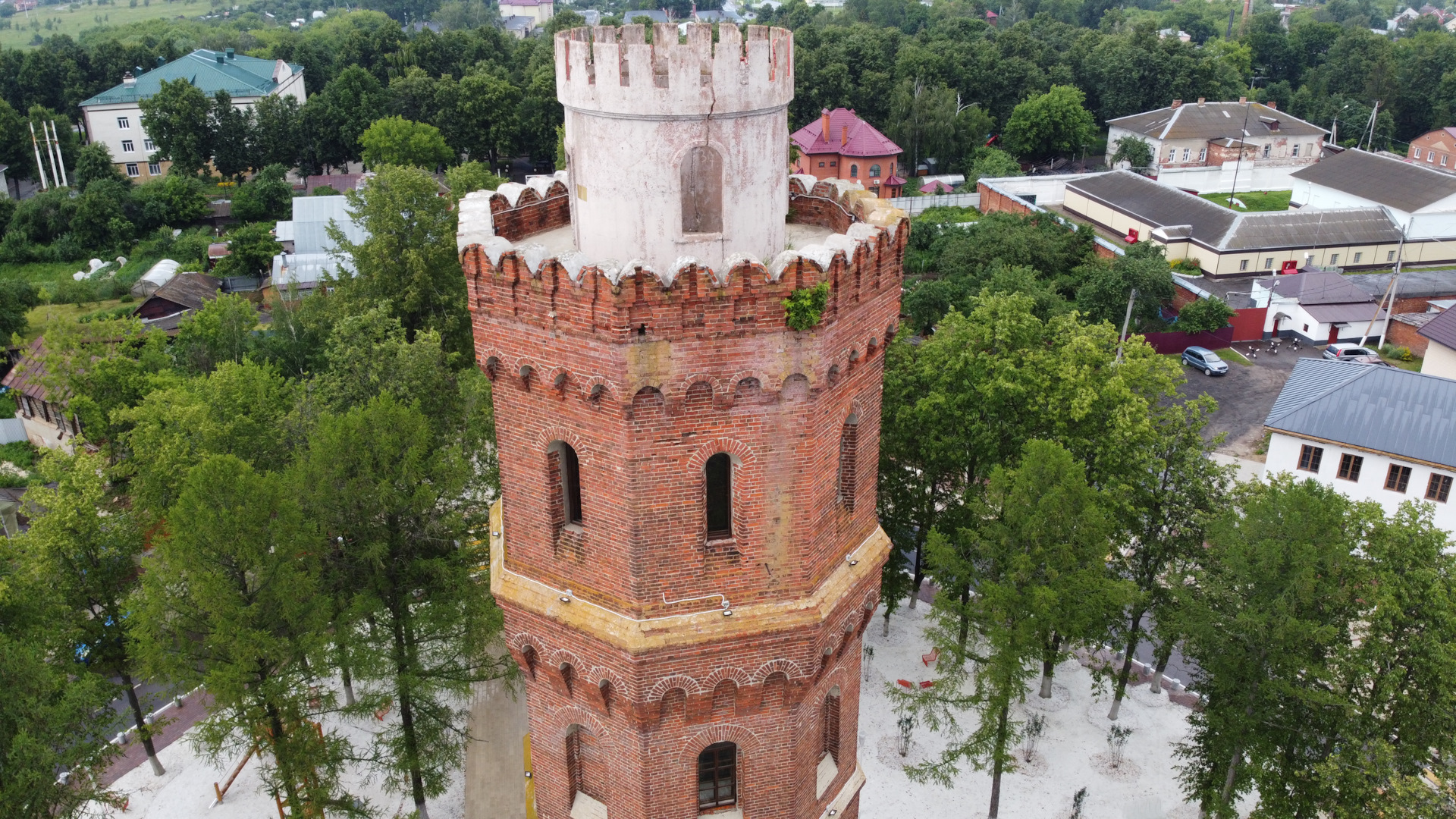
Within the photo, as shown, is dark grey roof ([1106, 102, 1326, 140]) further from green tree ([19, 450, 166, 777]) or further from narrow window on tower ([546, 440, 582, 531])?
narrow window on tower ([546, 440, 582, 531])

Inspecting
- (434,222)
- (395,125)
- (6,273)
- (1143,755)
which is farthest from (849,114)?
(1143,755)

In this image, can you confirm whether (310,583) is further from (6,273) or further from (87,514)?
(6,273)

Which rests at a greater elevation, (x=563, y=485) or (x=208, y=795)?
(x=563, y=485)

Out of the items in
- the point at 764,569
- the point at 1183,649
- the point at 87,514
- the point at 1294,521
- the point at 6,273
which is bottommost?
the point at 6,273

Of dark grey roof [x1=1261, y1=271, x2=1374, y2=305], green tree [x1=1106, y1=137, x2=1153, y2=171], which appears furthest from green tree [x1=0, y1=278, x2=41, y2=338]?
green tree [x1=1106, y1=137, x2=1153, y2=171]

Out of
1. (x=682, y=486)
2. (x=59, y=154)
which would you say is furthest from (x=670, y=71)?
(x=59, y=154)

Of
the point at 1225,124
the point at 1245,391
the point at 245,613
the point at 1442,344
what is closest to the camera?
the point at 245,613

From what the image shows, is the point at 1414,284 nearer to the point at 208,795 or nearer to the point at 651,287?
the point at 651,287
